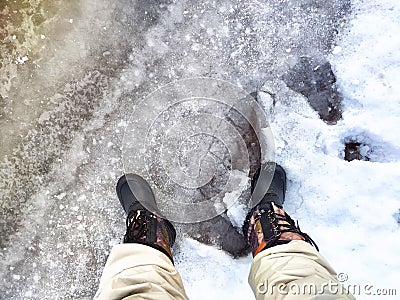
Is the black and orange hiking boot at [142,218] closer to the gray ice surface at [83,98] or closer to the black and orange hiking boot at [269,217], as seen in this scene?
the gray ice surface at [83,98]

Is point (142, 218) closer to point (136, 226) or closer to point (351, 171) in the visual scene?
point (136, 226)

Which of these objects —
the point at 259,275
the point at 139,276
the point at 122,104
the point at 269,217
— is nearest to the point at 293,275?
the point at 259,275

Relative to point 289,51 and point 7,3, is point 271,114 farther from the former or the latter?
point 7,3

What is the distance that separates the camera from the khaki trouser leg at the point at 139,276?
951 mm

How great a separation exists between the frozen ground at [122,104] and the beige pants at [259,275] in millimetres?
197

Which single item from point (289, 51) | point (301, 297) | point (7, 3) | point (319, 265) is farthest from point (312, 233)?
point (7, 3)

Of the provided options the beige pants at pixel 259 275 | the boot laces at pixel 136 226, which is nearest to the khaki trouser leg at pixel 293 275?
the beige pants at pixel 259 275

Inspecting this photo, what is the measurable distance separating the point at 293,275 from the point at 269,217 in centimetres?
23

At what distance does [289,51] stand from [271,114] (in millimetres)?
201

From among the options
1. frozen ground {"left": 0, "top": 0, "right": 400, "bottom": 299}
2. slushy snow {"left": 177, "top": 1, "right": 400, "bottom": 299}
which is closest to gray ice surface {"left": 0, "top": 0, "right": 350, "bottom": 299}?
frozen ground {"left": 0, "top": 0, "right": 400, "bottom": 299}

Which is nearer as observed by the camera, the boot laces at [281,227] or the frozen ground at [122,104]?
the boot laces at [281,227]

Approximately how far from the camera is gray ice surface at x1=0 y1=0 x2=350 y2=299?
128cm

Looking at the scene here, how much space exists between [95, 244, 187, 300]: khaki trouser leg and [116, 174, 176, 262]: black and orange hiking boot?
5 cm

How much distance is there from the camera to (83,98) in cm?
130
